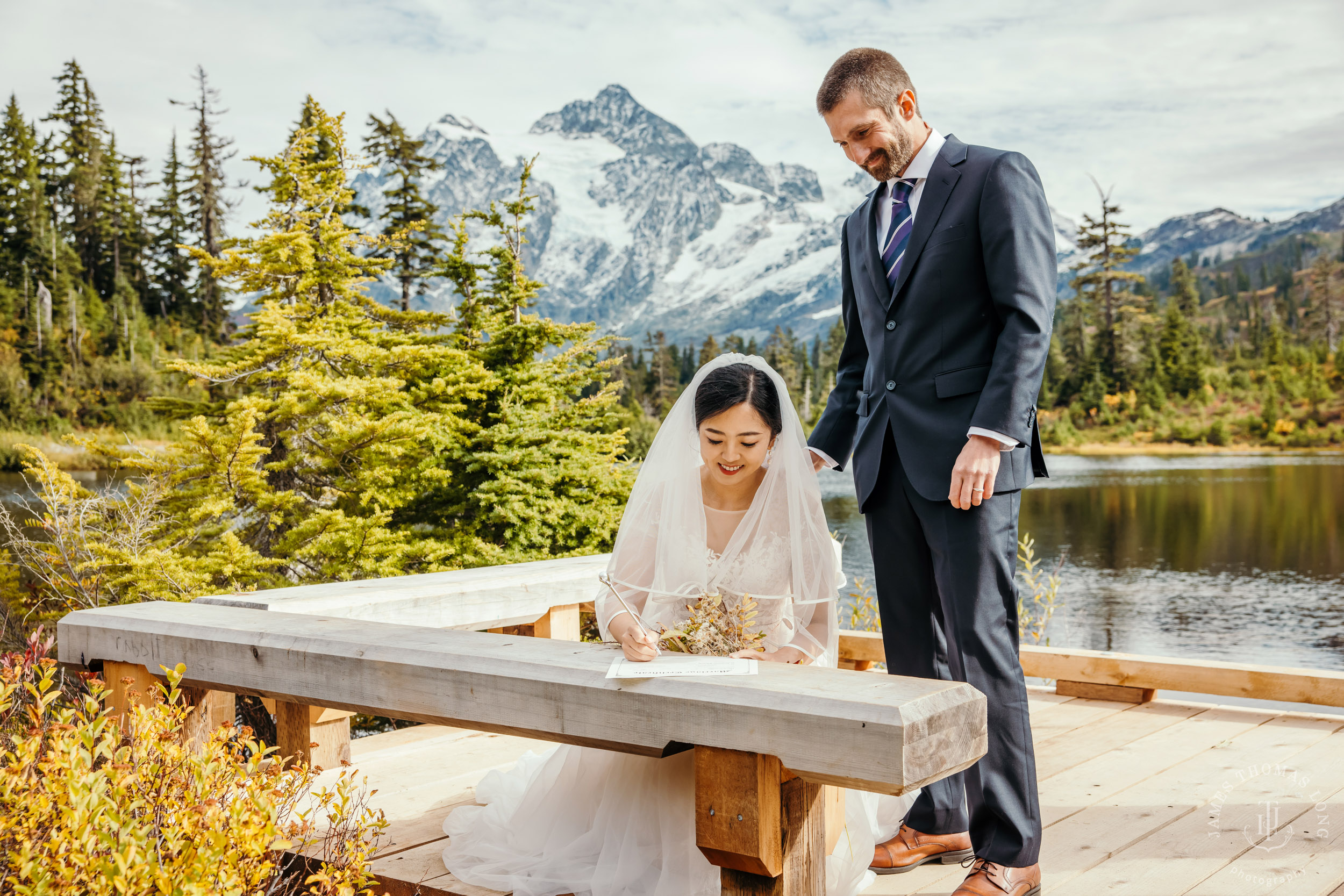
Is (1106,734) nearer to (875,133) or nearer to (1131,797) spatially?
(1131,797)

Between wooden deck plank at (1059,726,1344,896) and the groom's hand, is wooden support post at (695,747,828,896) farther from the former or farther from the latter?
wooden deck plank at (1059,726,1344,896)

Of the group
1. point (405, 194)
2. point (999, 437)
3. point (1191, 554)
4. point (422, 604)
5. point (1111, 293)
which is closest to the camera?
point (999, 437)

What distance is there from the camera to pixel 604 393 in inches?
382

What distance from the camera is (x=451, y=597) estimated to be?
305 cm

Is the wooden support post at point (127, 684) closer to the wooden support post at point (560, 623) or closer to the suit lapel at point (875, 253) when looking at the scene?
the wooden support post at point (560, 623)

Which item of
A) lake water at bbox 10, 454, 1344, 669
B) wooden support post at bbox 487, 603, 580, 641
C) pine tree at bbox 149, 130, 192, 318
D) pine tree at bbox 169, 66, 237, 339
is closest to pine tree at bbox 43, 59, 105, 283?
pine tree at bbox 149, 130, 192, 318

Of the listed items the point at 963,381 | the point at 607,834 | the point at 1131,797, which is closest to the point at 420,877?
the point at 607,834

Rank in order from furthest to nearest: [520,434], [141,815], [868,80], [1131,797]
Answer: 1. [520,434]
2. [1131,797]
3. [868,80]
4. [141,815]

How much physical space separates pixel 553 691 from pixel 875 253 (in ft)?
4.22

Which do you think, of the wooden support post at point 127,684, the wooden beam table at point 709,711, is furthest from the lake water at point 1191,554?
the wooden beam table at point 709,711

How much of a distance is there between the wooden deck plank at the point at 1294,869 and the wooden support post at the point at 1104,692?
4.05 feet

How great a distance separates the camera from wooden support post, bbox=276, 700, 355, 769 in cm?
268

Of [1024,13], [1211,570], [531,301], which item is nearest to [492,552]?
[531,301]

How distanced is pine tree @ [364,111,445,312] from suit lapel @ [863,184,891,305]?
55.4ft
